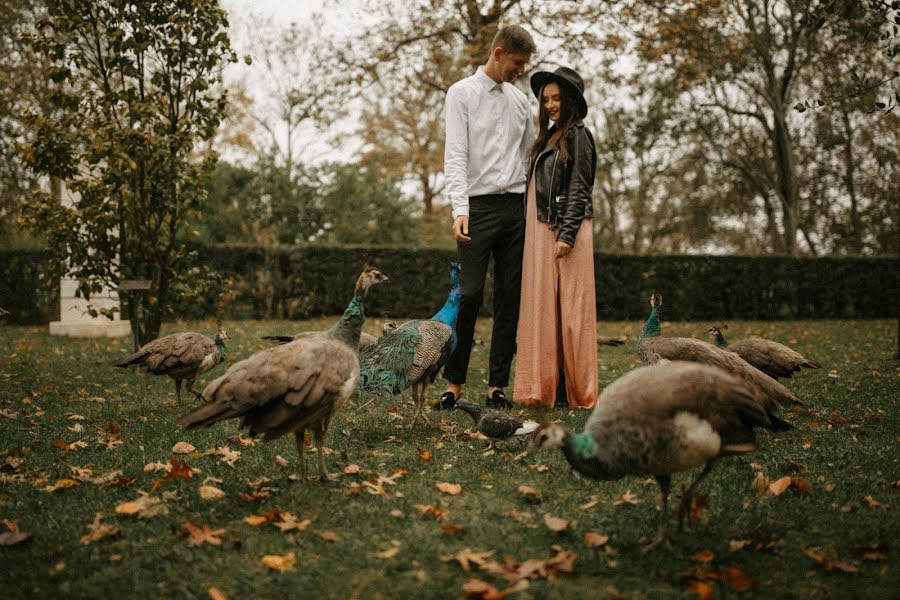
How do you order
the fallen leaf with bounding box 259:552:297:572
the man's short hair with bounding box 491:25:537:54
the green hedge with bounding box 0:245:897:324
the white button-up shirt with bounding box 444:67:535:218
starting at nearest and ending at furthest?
the fallen leaf with bounding box 259:552:297:572
the man's short hair with bounding box 491:25:537:54
the white button-up shirt with bounding box 444:67:535:218
the green hedge with bounding box 0:245:897:324

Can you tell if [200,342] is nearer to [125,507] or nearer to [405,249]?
[125,507]

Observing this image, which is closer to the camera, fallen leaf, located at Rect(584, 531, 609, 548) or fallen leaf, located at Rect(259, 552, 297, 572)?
fallen leaf, located at Rect(259, 552, 297, 572)

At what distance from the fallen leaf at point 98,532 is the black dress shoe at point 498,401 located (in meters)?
3.41

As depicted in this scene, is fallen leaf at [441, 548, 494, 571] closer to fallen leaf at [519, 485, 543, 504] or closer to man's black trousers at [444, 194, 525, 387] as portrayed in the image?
fallen leaf at [519, 485, 543, 504]

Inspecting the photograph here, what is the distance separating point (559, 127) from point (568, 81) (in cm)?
39

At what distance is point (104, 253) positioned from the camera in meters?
8.34

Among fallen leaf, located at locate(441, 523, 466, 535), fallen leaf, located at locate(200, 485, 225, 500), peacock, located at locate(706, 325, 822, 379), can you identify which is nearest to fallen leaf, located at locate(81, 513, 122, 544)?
fallen leaf, located at locate(200, 485, 225, 500)

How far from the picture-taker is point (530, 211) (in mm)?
5934

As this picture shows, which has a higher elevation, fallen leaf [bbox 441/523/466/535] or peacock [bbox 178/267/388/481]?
peacock [bbox 178/267/388/481]

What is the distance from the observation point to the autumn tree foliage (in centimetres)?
768

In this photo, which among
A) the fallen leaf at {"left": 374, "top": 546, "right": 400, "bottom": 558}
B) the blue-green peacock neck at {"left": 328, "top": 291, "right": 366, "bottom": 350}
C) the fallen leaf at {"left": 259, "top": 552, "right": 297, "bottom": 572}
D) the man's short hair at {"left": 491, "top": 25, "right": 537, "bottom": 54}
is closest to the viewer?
the fallen leaf at {"left": 259, "top": 552, "right": 297, "bottom": 572}

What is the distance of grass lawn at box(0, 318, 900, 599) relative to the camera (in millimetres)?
2834

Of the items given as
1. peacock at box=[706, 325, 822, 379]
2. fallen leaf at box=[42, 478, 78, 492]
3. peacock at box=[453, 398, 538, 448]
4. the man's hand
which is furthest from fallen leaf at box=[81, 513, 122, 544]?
peacock at box=[706, 325, 822, 379]

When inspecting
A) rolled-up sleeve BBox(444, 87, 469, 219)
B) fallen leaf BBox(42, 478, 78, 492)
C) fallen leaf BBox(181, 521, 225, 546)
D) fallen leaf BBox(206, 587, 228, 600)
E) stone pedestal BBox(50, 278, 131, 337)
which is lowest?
fallen leaf BBox(206, 587, 228, 600)
